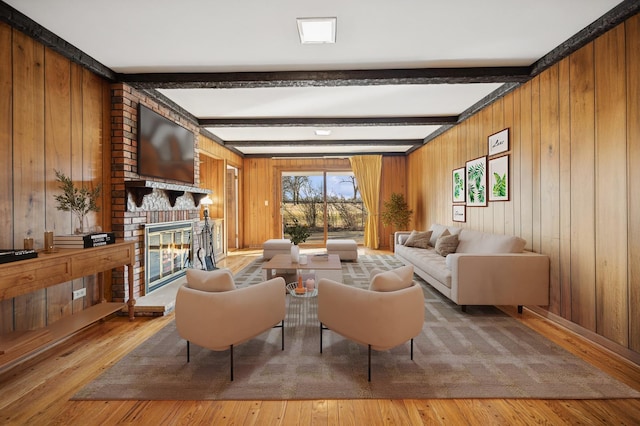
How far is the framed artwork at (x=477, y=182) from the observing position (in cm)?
425

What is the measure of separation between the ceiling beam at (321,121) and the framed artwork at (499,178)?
1391 mm

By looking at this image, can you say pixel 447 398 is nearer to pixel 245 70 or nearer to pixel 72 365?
pixel 72 365

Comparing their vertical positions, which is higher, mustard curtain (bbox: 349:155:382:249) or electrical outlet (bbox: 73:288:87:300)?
mustard curtain (bbox: 349:155:382:249)

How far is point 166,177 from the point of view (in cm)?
414

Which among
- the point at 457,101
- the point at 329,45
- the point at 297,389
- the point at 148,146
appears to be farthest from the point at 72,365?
the point at 457,101

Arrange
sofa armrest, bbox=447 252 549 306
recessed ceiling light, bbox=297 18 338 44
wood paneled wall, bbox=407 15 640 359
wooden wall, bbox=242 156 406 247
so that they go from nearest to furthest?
1. wood paneled wall, bbox=407 15 640 359
2. recessed ceiling light, bbox=297 18 338 44
3. sofa armrest, bbox=447 252 549 306
4. wooden wall, bbox=242 156 406 247

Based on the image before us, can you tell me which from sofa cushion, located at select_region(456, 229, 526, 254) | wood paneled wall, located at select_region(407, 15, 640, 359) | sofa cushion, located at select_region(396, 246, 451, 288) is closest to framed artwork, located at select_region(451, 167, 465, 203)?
sofa cushion, located at select_region(456, 229, 526, 254)

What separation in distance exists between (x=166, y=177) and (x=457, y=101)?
432cm

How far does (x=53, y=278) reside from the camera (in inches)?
86.5

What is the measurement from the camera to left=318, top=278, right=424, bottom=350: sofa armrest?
1.99m

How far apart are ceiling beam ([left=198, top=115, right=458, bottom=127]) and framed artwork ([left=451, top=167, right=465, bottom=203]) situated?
87 cm

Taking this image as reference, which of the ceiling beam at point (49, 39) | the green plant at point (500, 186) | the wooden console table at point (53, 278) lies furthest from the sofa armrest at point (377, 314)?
the ceiling beam at point (49, 39)

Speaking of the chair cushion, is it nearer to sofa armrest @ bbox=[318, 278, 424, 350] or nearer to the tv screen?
sofa armrest @ bbox=[318, 278, 424, 350]

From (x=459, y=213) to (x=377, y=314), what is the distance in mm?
3766
